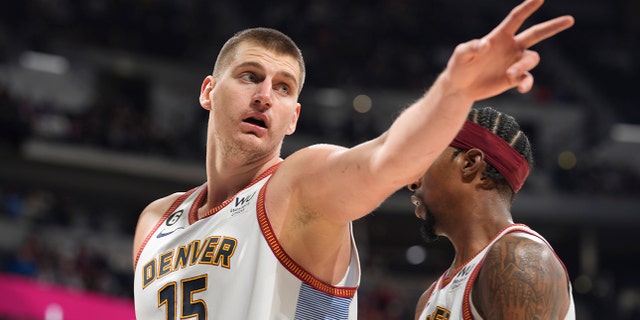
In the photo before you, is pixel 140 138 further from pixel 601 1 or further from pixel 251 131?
pixel 601 1

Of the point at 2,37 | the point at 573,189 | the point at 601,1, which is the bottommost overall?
the point at 573,189

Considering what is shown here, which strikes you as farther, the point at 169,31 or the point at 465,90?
the point at 169,31

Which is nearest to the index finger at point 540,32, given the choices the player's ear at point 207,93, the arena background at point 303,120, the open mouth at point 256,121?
the open mouth at point 256,121

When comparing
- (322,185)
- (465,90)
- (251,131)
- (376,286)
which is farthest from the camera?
(376,286)

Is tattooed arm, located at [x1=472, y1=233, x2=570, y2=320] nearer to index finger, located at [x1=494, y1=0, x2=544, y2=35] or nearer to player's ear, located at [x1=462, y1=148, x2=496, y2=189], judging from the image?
player's ear, located at [x1=462, y1=148, x2=496, y2=189]

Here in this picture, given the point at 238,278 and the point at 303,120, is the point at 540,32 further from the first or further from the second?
the point at 303,120

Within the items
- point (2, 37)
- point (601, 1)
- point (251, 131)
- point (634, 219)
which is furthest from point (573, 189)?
point (251, 131)

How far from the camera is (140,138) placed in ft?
57.8

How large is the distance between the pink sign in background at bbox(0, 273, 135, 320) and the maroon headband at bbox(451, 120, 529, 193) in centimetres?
829

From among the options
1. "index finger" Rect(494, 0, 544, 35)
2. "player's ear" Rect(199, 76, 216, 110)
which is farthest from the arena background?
"index finger" Rect(494, 0, 544, 35)

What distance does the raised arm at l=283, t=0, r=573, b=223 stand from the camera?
2.15 m

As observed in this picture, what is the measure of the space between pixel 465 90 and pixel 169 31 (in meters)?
18.9

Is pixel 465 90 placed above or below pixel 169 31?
below

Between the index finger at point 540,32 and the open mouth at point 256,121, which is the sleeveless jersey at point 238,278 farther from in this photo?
the index finger at point 540,32
